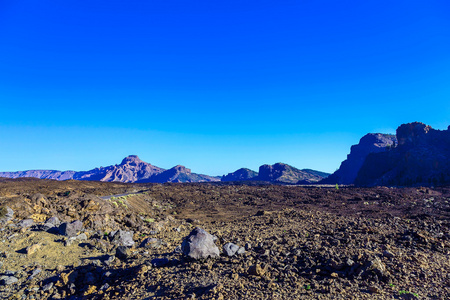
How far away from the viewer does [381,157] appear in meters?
107

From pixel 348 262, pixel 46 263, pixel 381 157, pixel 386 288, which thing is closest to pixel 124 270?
pixel 46 263

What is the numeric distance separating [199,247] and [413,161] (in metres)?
103

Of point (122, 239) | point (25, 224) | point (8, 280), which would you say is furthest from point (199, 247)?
point (25, 224)

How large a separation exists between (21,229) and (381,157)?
12037cm

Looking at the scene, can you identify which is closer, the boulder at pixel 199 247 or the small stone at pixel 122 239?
the boulder at pixel 199 247

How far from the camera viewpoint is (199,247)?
855 centimetres

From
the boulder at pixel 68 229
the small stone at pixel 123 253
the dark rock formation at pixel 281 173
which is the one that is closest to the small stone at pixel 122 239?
the boulder at pixel 68 229

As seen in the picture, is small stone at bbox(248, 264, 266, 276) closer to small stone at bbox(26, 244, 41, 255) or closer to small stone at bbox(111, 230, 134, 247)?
small stone at bbox(111, 230, 134, 247)

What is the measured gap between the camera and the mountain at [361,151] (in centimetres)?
15721

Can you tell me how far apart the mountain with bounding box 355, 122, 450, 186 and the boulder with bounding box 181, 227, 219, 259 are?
271 feet

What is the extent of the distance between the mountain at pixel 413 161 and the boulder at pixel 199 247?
82710 millimetres

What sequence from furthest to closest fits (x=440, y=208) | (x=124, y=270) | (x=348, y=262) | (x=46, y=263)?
(x=440, y=208) → (x=46, y=263) → (x=124, y=270) → (x=348, y=262)

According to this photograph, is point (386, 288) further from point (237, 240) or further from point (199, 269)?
point (237, 240)

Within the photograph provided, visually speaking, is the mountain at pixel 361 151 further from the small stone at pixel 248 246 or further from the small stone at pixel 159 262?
the small stone at pixel 159 262
